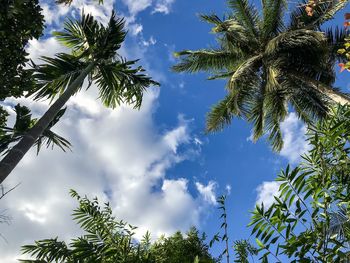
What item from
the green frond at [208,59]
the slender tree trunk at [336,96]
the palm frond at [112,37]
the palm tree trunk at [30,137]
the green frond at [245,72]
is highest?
the green frond at [208,59]

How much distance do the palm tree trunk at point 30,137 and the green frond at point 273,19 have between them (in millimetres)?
9066

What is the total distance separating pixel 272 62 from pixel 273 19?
82.3 inches

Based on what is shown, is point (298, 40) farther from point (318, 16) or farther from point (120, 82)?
point (120, 82)

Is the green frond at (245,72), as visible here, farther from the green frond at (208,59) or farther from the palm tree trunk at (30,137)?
the palm tree trunk at (30,137)

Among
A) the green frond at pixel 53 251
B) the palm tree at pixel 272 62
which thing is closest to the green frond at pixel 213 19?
the palm tree at pixel 272 62

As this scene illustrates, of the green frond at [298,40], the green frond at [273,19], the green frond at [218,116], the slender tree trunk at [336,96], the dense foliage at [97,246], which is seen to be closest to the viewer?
the dense foliage at [97,246]

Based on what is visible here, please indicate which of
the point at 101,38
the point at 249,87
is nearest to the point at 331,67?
the point at 249,87

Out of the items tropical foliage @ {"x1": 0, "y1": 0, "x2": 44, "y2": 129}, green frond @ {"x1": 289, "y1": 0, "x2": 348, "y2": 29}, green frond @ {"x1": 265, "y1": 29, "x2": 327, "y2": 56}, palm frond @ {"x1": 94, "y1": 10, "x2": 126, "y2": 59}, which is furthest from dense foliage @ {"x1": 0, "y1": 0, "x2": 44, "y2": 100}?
green frond @ {"x1": 289, "y1": 0, "x2": 348, "y2": 29}

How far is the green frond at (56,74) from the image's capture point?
764 cm

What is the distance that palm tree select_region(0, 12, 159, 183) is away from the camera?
7.66 metres

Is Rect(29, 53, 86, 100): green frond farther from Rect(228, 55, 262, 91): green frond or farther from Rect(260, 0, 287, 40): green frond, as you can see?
Rect(260, 0, 287, 40): green frond

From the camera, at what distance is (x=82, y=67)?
327 inches

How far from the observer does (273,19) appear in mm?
14242

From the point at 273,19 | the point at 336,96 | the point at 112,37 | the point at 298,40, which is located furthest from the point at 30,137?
the point at 273,19
